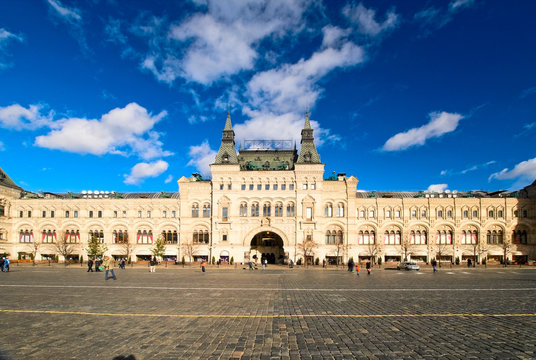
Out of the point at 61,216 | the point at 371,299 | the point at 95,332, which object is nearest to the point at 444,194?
the point at 371,299

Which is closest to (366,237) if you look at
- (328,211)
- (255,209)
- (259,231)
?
(328,211)

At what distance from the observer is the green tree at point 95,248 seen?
2156 inches

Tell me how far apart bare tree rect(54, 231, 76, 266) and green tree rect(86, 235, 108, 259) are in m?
3.39

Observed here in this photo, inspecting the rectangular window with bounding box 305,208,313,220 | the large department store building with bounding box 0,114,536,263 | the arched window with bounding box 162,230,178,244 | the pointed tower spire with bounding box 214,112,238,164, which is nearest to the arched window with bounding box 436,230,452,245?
the large department store building with bounding box 0,114,536,263

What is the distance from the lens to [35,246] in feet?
199

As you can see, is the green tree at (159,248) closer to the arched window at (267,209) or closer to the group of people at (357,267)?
the arched window at (267,209)

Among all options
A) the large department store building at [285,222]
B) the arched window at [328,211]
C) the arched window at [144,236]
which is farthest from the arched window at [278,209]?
the arched window at [144,236]

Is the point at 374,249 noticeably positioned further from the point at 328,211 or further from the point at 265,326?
the point at 265,326

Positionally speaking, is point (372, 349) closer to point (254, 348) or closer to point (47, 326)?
point (254, 348)

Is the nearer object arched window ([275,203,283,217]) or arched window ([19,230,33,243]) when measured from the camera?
arched window ([275,203,283,217])

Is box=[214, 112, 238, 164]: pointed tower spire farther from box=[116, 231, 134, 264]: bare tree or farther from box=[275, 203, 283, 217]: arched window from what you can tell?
box=[116, 231, 134, 264]: bare tree

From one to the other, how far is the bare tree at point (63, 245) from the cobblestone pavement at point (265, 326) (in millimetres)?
43501

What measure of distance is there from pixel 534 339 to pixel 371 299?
866 cm

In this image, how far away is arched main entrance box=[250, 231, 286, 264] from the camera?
6316cm
